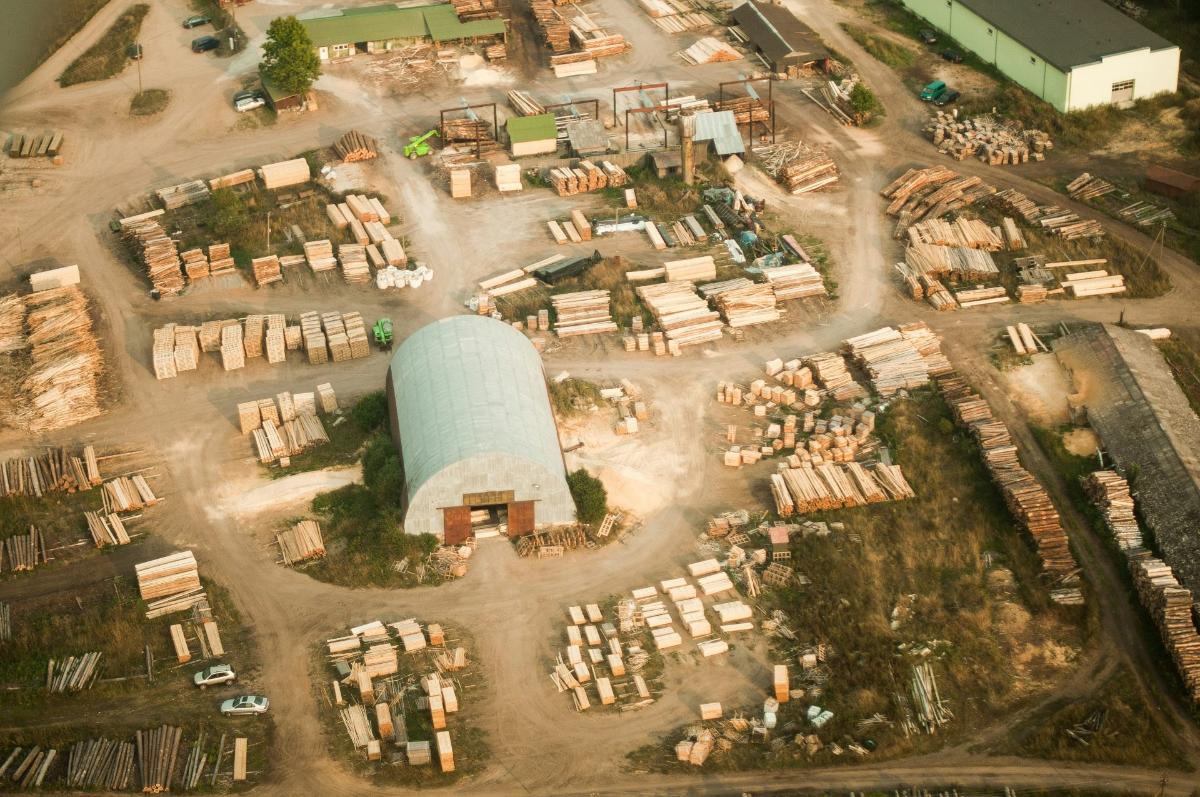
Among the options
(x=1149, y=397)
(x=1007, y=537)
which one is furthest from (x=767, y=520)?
(x=1149, y=397)

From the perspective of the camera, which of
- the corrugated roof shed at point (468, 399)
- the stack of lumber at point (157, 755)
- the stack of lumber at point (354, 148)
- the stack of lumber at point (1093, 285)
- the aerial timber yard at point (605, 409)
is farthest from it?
the stack of lumber at point (354, 148)

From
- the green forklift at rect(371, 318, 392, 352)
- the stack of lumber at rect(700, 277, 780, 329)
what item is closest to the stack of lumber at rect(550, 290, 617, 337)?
the stack of lumber at rect(700, 277, 780, 329)

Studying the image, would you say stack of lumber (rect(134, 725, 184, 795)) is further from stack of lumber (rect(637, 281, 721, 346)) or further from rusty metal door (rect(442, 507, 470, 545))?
stack of lumber (rect(637, 281, 721, 346))

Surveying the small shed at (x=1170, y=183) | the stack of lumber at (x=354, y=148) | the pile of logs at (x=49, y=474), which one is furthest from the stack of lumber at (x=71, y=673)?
the small shed at (x=1170, y=183)

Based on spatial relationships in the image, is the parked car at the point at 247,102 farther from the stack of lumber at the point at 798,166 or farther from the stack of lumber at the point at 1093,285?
the stack of lumber at the point at 1093,285

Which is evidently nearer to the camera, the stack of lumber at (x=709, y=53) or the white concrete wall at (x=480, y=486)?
the white concrete wall at (x=480, y=486)
